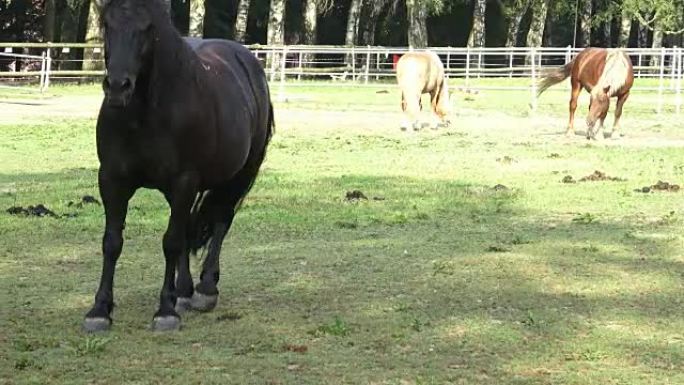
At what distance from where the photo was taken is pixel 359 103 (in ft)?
93.0

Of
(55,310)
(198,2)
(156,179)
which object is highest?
(198,2)

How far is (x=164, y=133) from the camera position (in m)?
5.75

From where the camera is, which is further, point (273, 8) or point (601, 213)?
point (273, 8)

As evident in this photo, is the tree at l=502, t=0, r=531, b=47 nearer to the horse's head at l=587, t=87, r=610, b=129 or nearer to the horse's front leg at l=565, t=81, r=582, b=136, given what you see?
the horse's front leg at l=565, t=81, r=582, b=136

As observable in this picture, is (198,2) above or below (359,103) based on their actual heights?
above

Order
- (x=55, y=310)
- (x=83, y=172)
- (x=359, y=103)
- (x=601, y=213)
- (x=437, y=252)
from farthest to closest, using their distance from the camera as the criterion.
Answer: (x=359, y=103)
(x=83, y=172)
(x=601, y=213)
(x=437, y=252)
(x=55, y=310)

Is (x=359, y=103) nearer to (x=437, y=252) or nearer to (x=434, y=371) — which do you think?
(x=437, y=252)

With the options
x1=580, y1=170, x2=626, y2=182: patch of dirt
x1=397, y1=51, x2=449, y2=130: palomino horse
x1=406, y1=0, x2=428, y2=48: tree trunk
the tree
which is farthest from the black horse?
the tree

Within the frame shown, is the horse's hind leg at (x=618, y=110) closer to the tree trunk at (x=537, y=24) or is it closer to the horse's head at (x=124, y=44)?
the horse's head at (x=124, y=44)

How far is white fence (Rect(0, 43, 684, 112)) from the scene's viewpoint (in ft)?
92.3

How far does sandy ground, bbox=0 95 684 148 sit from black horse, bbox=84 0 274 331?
13.0 meters

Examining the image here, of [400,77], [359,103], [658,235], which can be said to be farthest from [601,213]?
[359,103]

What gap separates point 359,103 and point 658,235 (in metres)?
19.0

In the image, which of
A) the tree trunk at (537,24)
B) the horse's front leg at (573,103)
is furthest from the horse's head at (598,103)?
the tree trunk at (537,24)
